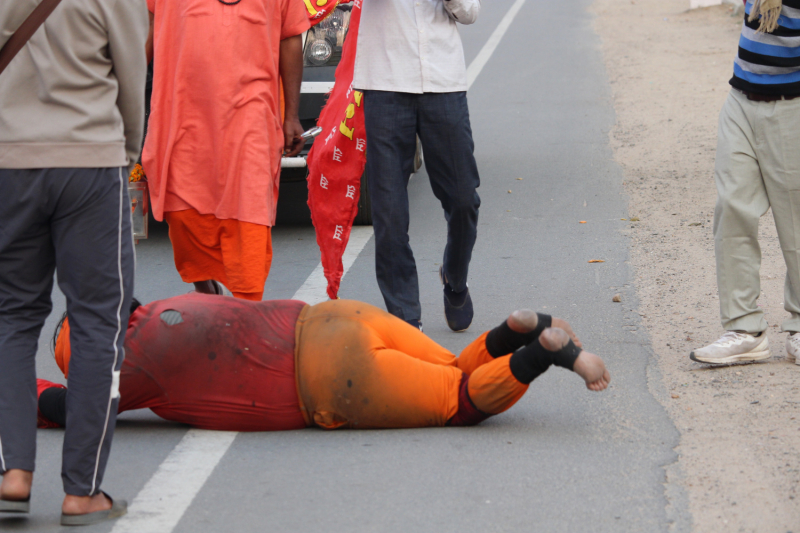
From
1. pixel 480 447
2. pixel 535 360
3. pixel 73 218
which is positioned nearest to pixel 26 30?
pixel 73 218

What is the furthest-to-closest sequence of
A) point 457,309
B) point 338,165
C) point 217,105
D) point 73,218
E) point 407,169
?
1. point 338,165
2. point 457,309
3. point 407,169
4. point 217,105
5. point 73,218

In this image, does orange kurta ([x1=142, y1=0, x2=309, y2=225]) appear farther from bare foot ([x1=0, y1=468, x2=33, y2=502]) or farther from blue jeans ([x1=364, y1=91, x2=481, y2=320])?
bare foot ([x1=0, y1=468, x2=33, y2=502])

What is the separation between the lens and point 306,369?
12.0 ft

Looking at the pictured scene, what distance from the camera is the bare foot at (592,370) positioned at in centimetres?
355

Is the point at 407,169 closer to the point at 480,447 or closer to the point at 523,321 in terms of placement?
the point at 523,321

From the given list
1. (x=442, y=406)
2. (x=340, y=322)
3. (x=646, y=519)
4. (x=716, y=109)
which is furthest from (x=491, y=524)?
(x=716, y=109)

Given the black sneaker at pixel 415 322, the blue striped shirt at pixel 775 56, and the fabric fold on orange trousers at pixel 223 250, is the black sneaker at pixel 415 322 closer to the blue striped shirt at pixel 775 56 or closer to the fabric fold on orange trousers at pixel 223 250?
the fabric fold on orange trousers at pixel 223 250

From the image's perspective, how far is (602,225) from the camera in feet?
23.1

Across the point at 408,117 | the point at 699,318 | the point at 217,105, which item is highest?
the point at 217,105

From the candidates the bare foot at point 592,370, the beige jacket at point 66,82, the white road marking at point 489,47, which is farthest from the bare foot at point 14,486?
the white road marking at point 489,47

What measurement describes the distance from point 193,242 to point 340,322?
4.31 feet

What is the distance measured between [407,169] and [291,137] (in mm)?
567

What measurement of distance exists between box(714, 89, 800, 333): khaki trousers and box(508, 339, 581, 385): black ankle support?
122 centimetres

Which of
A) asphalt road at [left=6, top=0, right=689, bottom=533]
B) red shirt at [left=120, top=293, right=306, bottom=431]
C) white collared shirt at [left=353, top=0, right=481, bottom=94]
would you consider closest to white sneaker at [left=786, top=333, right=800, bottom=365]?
asphalt road at [left=6, top=0, right=689, bottom=533]
